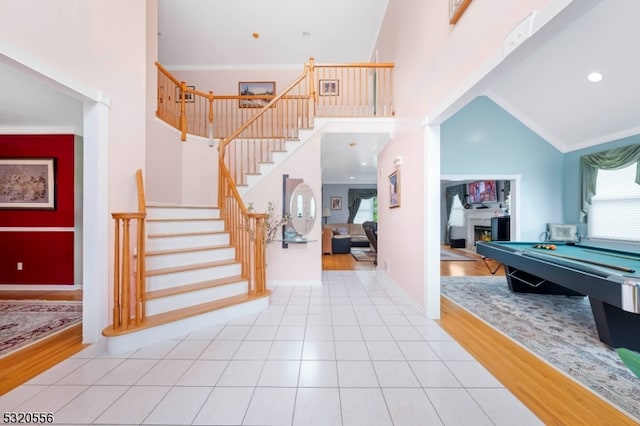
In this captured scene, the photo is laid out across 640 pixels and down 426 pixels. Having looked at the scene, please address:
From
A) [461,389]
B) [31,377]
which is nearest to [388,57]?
[461,389]

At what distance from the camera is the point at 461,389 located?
5.90 ft

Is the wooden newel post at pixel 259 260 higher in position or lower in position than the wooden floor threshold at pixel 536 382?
higher

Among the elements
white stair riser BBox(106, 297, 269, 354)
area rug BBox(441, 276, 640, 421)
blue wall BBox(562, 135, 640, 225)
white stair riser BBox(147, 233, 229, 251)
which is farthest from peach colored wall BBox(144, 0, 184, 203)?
blue wall BBox(562, 135, 640, 225)

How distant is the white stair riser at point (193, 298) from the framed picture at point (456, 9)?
3.59m

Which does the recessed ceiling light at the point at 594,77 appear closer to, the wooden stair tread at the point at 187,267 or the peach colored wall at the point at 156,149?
the wooden stair tread at the point at 187,267

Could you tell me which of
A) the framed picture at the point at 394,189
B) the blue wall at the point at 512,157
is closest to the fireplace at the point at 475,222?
the blue wall at the point at 512,157

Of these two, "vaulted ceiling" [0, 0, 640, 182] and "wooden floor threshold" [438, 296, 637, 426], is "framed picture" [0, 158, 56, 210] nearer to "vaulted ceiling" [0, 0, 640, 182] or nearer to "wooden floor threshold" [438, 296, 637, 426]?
"vaulted ceiling" [0, 0, 640, 182]

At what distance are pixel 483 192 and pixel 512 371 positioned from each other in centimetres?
799

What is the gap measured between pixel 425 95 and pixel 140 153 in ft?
11.3

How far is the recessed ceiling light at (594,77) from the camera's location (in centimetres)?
379

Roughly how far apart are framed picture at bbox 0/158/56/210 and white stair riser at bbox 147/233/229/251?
8.21 feet

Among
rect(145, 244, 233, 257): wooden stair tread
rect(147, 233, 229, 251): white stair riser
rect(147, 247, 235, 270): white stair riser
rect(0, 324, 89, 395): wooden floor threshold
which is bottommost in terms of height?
rect(0, 324, 89, 395): wooden floor threshold

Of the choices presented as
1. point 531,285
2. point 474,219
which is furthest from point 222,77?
point 474,219

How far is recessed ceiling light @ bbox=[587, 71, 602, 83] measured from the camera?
149 inches
